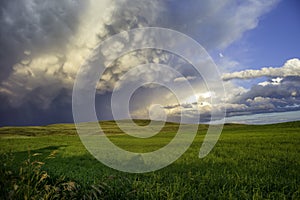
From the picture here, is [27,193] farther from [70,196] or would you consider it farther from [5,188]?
[70,196]

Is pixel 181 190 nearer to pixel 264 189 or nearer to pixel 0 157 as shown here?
pixel 264 189

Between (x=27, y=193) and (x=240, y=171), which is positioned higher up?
Answer: (x=27, y=193)

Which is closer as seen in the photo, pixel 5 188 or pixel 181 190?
pixel 5 188

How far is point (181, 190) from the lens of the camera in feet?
23.0

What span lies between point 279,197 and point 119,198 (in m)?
4.06

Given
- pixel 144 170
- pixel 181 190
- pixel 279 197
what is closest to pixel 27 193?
pixel 181 190

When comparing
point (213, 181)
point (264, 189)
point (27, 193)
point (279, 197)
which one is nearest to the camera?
point (27, 193)

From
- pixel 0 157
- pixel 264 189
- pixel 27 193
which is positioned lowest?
pixel 264 189

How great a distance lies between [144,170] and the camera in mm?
11758

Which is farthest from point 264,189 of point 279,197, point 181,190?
point 181,190

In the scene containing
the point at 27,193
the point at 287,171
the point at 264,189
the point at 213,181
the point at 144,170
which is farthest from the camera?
the point at 144,170

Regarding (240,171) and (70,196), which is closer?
(70,196)

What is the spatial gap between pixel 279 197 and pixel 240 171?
3930 mm

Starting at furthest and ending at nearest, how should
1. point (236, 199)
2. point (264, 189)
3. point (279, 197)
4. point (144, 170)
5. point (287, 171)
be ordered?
point (144, 170), point (287, 171), point (264, 189), point (279, 197), point (236, 199)
